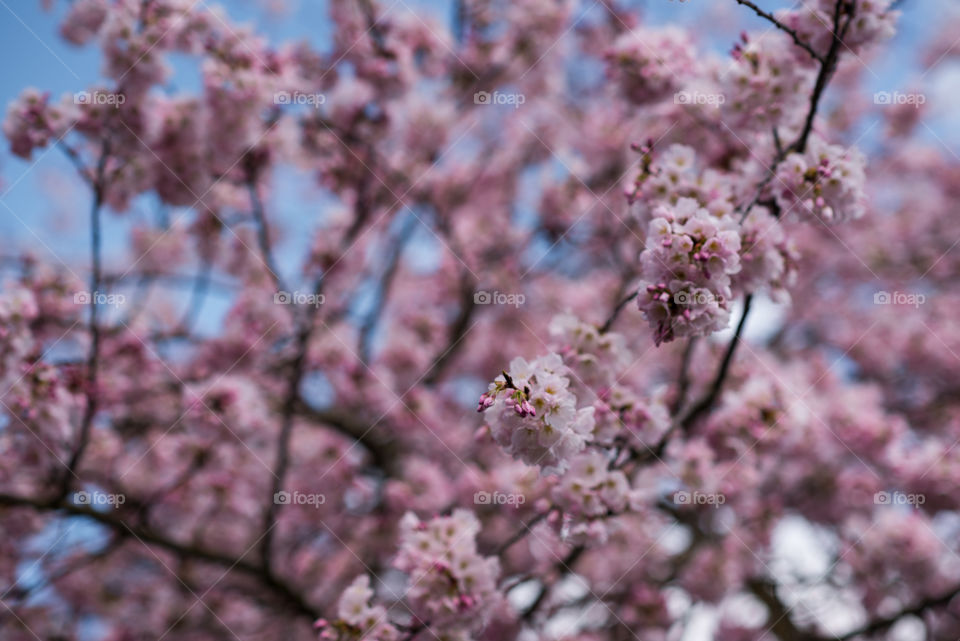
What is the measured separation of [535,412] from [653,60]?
2.49 metres

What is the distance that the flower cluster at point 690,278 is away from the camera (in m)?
2.09

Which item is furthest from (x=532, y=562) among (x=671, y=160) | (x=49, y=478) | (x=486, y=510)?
(x=671, y=160)

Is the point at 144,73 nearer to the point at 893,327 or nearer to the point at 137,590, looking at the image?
the point at 137,590
